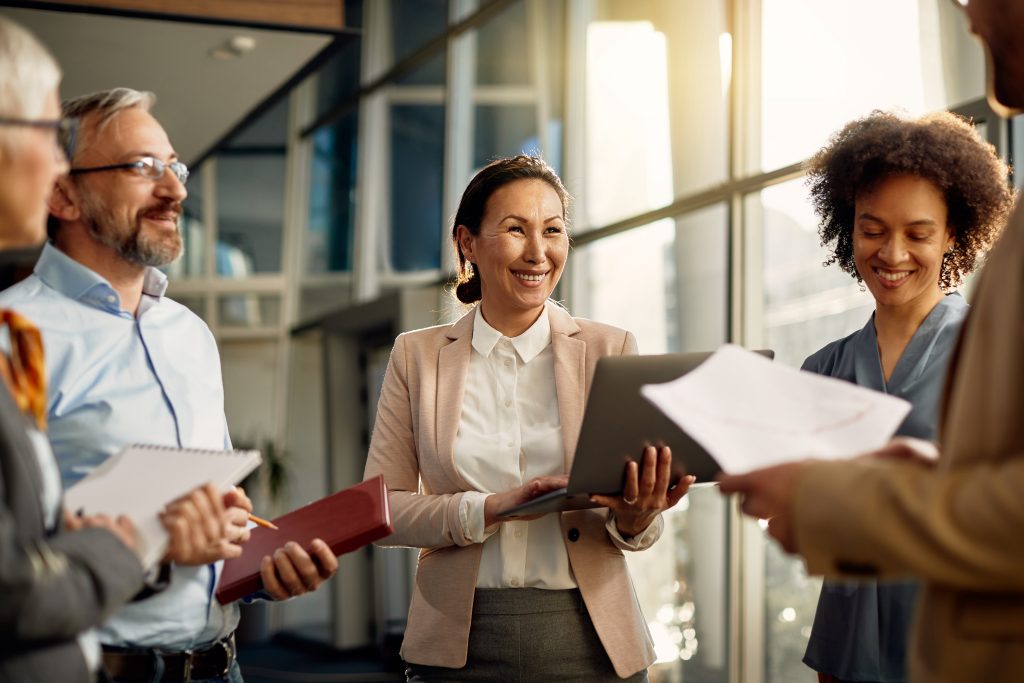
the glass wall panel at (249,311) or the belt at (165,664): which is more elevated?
the glass wall panel at (249,311)

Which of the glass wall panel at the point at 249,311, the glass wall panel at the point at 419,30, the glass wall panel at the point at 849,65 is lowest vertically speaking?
the glass wall panel at the point at 249,311

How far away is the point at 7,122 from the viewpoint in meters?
1.30

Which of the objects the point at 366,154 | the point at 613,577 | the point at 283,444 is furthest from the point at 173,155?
the point at 283,444

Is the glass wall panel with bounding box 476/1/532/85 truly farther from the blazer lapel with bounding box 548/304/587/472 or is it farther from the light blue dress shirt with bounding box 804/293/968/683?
the light blue dress shirt with bounding box 804/293/968/683

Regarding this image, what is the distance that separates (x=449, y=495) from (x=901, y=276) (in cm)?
111

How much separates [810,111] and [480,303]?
2777 mm

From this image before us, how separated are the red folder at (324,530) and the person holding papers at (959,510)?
842 mm

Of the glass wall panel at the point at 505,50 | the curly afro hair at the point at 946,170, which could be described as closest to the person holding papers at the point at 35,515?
the curly afro hair at the point at 946,170

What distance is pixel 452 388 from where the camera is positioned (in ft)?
7.68

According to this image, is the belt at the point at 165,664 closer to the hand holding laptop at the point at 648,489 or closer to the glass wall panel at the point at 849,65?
the hand holding laptop at the point at 648,489

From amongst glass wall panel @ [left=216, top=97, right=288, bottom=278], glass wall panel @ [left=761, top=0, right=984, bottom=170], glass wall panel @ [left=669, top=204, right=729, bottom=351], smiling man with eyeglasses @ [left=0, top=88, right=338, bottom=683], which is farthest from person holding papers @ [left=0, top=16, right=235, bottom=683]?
glass wall panel @ [left=216, top=97, right=288, bottom=278]

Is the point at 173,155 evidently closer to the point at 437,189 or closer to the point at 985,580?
the point at 985,580

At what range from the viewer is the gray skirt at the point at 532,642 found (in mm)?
2135

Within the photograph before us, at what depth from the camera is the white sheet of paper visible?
4.13 feet
